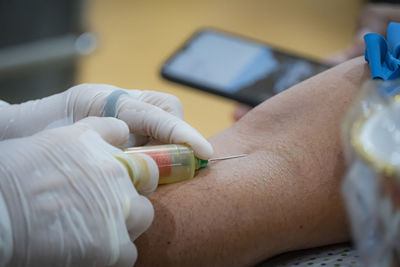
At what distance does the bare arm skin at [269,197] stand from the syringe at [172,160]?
0.03m

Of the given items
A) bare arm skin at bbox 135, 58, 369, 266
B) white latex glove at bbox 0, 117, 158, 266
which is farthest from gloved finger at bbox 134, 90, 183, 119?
white latex glove at bbox 0, 117, 158, 266

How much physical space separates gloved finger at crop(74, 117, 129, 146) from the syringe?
29mm

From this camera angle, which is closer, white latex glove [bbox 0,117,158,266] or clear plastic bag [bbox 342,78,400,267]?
clear plastic bag [bbox 342,78,400,267]

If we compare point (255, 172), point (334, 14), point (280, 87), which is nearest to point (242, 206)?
point (255, 172)

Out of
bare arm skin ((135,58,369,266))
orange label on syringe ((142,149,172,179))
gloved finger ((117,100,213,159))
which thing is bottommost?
bare arm skin ((135,58,369,266))

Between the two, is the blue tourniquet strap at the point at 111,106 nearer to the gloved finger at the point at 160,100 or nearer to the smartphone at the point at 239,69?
the gloved finger at the point at 160,100

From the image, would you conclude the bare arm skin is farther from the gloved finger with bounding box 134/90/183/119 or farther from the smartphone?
the smartphone

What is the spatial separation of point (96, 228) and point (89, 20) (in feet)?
7.15

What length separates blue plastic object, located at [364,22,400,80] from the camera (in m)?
0.84

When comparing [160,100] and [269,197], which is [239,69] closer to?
[160,100]

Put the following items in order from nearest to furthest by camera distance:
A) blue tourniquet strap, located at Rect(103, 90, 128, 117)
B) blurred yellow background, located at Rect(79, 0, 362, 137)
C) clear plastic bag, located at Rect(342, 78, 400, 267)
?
1. clear plastic bag, located at Rect(342, 78, 400, 267)
2. blue tourniquet strap, located at Rect(103, 90, 128, 117)
3. blurred yellow background, located at Rect(79, 0, 362, 137)

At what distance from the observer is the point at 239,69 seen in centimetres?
153

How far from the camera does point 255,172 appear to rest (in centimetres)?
87

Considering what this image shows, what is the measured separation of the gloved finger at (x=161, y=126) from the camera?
806 millimetres
